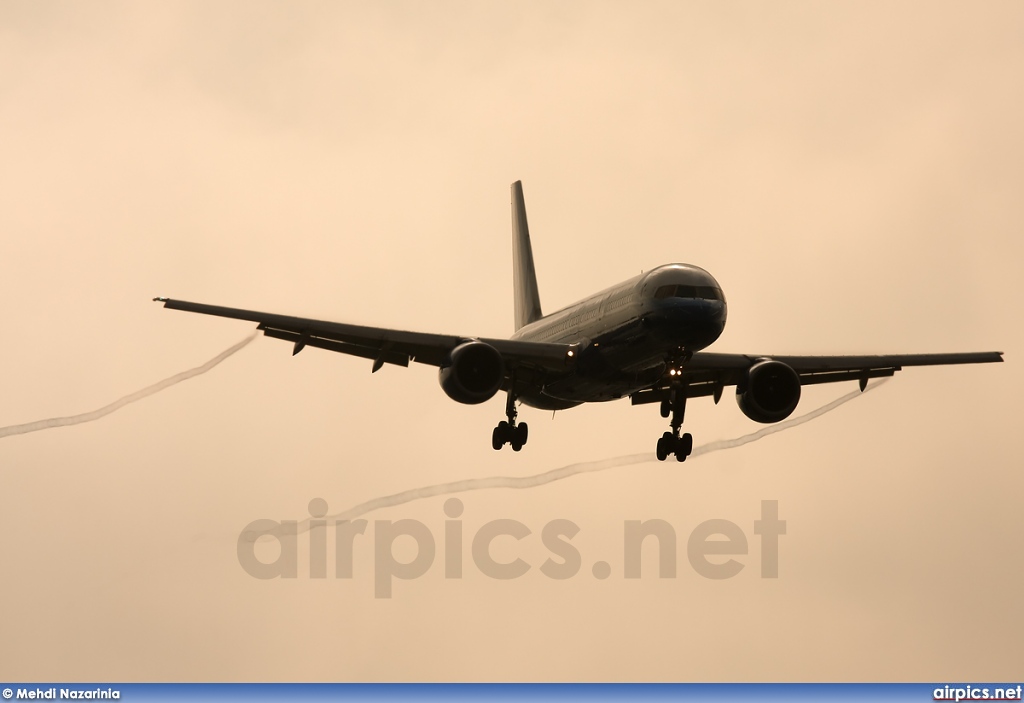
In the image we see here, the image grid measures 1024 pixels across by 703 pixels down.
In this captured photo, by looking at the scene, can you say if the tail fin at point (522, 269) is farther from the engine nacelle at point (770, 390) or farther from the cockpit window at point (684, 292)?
the cockpit window at point (684, 292)

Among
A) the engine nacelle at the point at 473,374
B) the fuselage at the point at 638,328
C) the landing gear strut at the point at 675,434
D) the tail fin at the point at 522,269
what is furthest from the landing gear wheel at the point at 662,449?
the tail fin at the point at 522,269

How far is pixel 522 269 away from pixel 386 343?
69.5 ft

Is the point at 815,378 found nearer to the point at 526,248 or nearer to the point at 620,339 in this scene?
the point at 620,339

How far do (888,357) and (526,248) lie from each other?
2178 centimetres

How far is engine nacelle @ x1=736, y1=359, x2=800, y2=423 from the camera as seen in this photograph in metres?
57.0

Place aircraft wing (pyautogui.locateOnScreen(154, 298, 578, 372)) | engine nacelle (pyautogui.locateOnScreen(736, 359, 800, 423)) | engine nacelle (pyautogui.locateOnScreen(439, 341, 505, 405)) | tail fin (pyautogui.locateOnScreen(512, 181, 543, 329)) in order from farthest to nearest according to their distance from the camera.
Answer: tail fin (pyautogui.locateOnScreen(512, 181, 543, 329)), engine nacelle (pyautogui.locateOnScreen(736, 359, 800, 423)), engine nacelle (pyautogui.locateOnScreen(439, 341, 505, 405)), aircraft wing (pyautogui.locateOnScreen(154, 298, 578, 372))

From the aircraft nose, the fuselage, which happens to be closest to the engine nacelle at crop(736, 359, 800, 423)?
the fuselage

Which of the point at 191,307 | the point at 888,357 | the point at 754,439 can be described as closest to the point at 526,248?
the point at 754,439

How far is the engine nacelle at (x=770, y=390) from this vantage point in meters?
57.0

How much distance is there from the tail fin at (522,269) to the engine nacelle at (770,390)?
14660 mm

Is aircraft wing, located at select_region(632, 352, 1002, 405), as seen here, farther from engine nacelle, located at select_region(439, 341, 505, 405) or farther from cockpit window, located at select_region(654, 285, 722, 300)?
engine nacelle, located at select_region(439, 341, 505, 405)

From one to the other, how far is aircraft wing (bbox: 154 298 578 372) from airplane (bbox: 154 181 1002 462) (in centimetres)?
4

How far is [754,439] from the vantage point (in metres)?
66.1

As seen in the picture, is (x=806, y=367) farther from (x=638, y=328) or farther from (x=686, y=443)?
(x=638, y=328)
